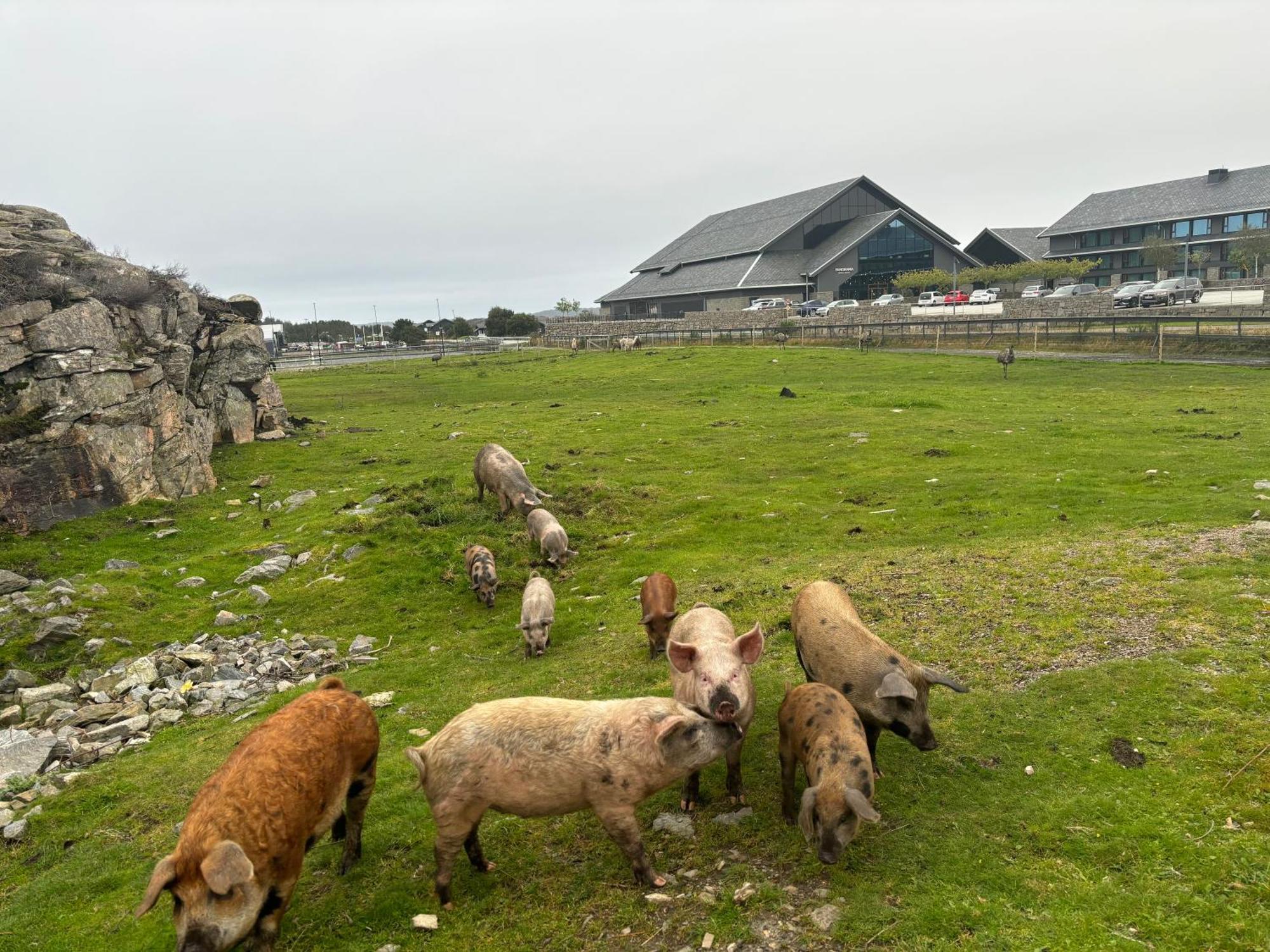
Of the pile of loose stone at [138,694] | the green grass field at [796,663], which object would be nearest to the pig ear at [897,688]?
the green grass field at [796,663]

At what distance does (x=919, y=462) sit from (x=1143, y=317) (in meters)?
32.4

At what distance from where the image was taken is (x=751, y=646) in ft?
23.3

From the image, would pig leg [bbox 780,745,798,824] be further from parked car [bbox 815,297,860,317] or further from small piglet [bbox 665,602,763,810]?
parked car [bbox 815,297,860,317]

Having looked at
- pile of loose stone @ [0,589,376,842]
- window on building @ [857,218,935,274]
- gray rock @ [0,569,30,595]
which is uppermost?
window on building @ [857,218,935,274]

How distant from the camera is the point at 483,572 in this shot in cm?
1345

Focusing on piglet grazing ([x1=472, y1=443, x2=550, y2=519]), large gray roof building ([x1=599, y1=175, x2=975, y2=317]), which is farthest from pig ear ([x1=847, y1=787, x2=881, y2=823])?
large gray roof building ([x1=599, y1=175, x2=975, y2=317])

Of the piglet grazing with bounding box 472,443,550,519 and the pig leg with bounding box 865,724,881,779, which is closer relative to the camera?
the pig leg with bounding box 865,724,881,779

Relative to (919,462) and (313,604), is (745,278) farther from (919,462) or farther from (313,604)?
(313,604)

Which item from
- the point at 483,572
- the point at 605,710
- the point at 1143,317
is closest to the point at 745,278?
the point at 1143,317

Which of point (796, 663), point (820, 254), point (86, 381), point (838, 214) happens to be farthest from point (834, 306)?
point (796, 663)

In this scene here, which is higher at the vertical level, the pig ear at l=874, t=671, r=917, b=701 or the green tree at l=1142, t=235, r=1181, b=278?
the green tree at l=1142, t=235, r=1181, b=278

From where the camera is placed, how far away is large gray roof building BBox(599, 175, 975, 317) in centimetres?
8144

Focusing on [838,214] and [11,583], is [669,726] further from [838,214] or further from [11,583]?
[838,214]

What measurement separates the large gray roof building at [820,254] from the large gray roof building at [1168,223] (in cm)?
1578
